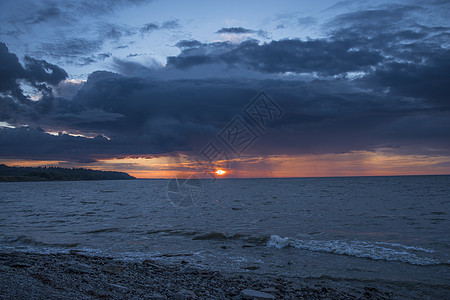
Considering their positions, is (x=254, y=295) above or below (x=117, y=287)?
below

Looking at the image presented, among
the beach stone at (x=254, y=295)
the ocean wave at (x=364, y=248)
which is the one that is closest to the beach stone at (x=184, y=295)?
the beach stone at (x=254, y=295)

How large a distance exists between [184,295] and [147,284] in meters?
1.63

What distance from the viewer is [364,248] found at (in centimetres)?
1457

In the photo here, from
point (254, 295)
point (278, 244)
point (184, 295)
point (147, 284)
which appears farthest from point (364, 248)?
point (147, 284)

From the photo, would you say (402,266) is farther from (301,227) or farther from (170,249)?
(170,249)

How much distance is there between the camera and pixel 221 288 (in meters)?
9.04

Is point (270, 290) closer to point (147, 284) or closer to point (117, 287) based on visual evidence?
point (147, 284)

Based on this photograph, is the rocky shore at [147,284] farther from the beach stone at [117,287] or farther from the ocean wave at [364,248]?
the ocean wave at [364,248]

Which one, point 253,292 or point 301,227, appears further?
point 301,227

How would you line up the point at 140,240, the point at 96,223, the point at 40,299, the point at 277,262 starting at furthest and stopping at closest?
the point at 96,223, the point at 140,240, the point at 277,262, the point at 40,299

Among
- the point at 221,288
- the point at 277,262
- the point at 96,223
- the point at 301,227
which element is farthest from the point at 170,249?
the point at 96,223

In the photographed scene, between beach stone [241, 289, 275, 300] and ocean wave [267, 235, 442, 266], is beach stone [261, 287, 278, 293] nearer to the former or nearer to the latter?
beach stone [241, 289, 275, 300]

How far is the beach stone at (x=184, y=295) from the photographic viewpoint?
7.86 m

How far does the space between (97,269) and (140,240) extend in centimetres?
742
